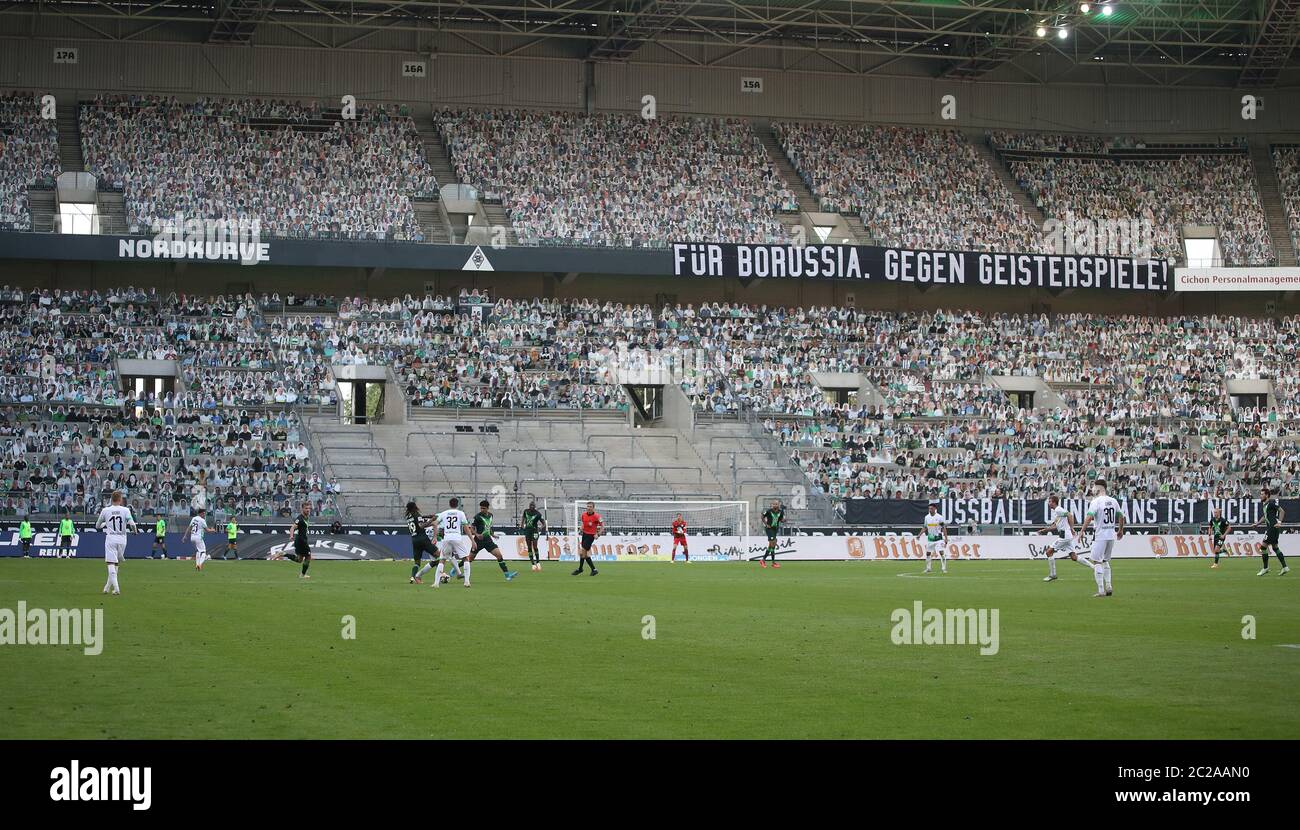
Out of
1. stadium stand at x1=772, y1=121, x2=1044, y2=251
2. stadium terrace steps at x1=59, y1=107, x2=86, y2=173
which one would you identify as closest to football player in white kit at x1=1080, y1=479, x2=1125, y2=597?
stadium stand at x1=772, y1=121, x2=1044, y2=251

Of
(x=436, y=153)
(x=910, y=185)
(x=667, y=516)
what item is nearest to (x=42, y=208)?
(x=436, y=153)

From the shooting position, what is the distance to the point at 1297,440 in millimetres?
62156

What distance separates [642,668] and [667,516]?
34.7 metres

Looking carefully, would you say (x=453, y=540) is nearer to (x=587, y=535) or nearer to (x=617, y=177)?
(x=587, y=535)

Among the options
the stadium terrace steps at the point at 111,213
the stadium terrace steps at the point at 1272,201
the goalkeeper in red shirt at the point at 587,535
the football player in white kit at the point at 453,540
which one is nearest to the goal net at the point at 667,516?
the goalkeeper in red shirt at the point at 587,535

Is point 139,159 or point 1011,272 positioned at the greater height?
point 139,159

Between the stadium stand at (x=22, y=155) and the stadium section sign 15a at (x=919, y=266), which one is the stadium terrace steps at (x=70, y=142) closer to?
the stadium stand at (x=22, y=155)

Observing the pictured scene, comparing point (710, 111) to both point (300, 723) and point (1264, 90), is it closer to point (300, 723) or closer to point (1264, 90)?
point (1264, 90)

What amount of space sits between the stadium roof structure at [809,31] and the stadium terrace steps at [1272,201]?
3746 millimetres

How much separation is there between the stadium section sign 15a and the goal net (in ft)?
52.3

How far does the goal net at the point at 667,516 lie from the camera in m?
50.2

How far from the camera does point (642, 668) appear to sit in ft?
53.9

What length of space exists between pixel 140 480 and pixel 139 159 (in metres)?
19.1
